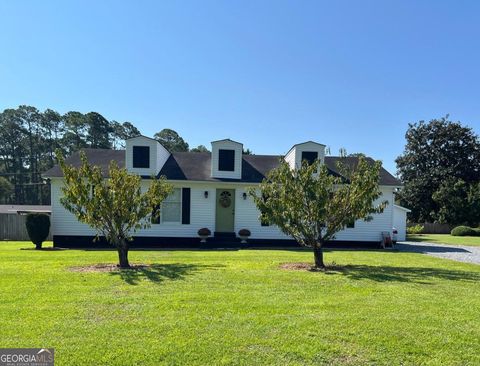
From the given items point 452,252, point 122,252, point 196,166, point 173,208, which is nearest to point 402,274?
point 122,252

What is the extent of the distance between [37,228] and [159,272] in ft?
30.1

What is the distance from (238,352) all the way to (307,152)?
13674 mm

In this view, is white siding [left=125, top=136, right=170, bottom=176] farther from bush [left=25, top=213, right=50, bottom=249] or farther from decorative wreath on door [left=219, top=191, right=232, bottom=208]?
bush [left=25, top=213, right=50, bottom=249]

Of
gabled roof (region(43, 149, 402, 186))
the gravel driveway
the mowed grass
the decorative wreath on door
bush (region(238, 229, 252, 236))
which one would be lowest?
the gravel driveway

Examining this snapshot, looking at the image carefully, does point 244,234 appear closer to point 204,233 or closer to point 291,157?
point 204,233

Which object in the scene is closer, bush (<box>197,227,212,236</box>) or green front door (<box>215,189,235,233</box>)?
bush (<box>197,227,212,236</box>)

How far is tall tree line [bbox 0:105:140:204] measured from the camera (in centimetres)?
5322

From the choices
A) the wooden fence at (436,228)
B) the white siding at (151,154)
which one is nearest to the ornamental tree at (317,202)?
the white siding at (151,154)

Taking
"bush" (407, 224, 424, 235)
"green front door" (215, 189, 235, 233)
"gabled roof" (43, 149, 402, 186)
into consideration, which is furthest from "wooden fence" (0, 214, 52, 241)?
"bush" (407, 224, 424, 235)

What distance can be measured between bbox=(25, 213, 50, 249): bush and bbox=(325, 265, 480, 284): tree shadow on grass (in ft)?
39.2

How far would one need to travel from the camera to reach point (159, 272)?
8320 mm

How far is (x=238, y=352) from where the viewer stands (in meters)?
3.67

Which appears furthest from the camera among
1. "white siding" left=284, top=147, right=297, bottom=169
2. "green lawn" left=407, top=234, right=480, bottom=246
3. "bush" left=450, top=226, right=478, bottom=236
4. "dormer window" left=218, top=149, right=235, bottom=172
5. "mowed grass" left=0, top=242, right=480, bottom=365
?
"bush" left=450, top=226, right=478, bottom=236

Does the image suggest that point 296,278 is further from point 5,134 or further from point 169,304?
point 5,134
